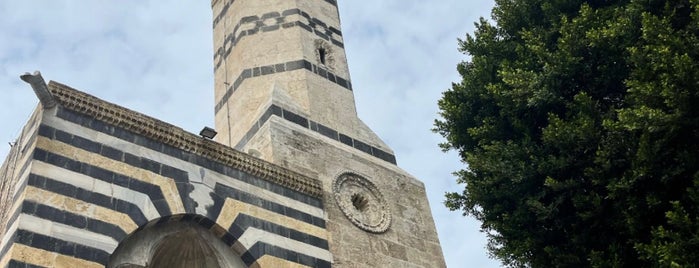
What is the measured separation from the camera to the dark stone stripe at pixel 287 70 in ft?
49.5

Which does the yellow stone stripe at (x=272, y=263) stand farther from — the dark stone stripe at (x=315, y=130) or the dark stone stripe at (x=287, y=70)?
the dark stone stripe at (x=287, y=70)

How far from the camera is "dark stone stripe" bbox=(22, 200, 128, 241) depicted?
8550 mm

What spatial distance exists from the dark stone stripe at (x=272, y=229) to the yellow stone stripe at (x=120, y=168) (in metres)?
0.96

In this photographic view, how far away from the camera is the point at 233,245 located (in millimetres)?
10289

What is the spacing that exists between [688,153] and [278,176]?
6.41m

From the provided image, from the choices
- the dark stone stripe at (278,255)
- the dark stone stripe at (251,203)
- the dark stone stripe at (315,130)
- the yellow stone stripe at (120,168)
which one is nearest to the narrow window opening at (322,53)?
the dark stone stripe at (315,130)

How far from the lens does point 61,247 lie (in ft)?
27.6

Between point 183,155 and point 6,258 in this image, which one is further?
point 183,155

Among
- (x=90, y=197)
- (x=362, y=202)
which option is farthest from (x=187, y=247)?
(x=362, y=202)

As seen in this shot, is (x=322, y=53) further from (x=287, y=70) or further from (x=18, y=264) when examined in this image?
(x=18, y=264)

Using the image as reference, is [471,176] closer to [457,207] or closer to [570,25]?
[457,207]

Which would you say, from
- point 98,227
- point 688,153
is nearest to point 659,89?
point 688,153

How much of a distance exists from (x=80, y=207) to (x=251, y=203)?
2.82m

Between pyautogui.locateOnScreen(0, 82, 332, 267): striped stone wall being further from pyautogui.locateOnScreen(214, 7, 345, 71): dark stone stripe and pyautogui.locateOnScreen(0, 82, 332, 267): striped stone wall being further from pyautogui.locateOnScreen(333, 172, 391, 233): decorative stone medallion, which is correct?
pyautogui.locateOnScreen(214, 7, 345, 71): dark stone stripe
